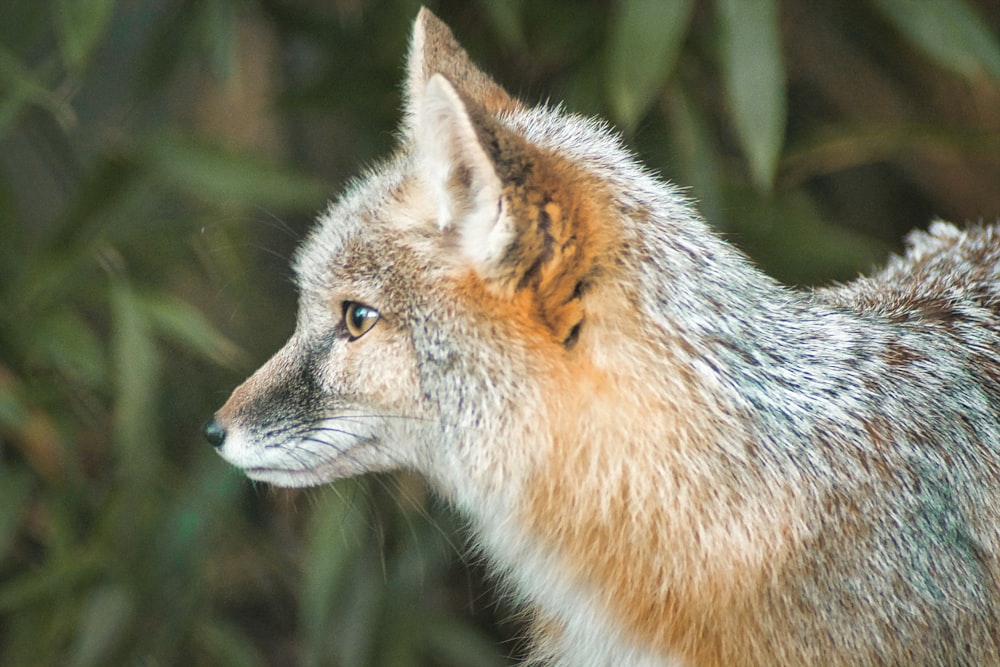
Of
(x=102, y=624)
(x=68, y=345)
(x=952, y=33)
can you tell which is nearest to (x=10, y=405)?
(x=68, y=345)

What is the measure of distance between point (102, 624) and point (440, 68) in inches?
63.8

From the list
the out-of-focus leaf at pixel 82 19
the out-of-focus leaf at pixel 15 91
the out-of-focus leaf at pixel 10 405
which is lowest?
the out-of-focus leaf at pixel 10 405

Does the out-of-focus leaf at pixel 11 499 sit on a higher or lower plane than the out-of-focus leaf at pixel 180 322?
lower

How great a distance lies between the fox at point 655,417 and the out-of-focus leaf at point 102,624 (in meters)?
1.27

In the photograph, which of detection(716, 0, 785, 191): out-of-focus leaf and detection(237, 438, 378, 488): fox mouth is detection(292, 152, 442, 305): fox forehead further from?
detection(716, 0, 785, 191): out-of-focus leaf

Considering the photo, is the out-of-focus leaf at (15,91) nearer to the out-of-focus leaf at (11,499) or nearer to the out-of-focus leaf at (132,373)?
the out-of-focus leaf at (132,373)

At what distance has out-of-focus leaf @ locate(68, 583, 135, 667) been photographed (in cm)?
252

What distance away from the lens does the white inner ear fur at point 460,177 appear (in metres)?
1.24

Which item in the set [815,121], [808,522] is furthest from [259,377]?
[815,121]

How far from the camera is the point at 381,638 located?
107 inches

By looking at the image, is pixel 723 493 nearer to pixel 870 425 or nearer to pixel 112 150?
pixel 870 425

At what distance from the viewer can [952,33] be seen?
7.52ft

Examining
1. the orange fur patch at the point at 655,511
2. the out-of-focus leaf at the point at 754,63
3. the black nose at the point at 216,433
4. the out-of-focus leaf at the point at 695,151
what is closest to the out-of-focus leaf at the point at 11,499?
the black nose at the point at 216,433

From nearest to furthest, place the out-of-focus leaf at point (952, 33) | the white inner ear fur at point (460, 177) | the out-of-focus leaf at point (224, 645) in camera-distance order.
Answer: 1. the white inner ear fur at point (460, 177)
2. the out-of-focus leaf at point (952, 33)
3. the out-of-focus leaf at point (224, 645)
